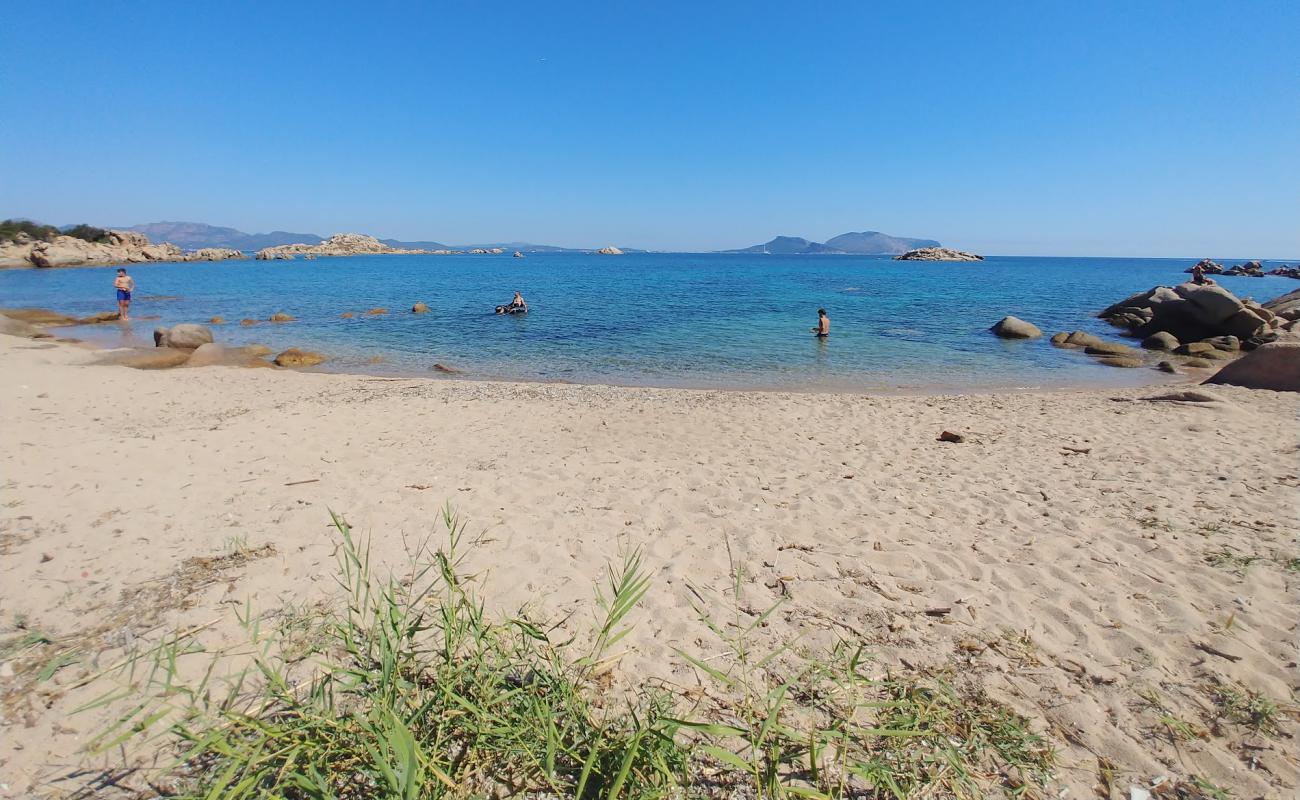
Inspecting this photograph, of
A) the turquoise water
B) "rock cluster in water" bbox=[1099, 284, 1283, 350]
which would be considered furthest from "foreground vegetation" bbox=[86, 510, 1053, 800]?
"rock cluster in water" bbox=[1099, 284, 1283, 350]

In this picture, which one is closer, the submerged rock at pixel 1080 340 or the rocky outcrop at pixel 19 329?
the rocky outcrop at pixel 19 329

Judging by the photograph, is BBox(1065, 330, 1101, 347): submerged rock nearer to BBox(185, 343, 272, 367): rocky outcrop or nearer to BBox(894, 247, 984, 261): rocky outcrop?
BBox(185, 343, 272, 367): rocky outcrop

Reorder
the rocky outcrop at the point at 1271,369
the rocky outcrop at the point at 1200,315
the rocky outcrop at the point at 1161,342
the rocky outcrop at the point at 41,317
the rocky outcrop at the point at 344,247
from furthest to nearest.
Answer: the rocky outcrop at the point at 344,247 < the rocky outcrop at the point at 41,317 < the rocky outcrop at the point at 1161,342 < the rocky outcrop at the point at 1200,315 < the rocky outcrop at the point at 1271,369

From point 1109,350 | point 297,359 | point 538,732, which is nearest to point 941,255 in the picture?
point 1109,350

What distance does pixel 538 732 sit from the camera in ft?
7.61

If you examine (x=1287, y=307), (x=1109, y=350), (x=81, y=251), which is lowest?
(x=1109, y=350)

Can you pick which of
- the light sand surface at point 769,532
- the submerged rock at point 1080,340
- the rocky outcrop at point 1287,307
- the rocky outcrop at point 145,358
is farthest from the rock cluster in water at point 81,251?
the rocky outcrop at point 1287,307

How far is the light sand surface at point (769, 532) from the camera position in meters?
3.20

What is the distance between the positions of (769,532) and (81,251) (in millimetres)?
93753

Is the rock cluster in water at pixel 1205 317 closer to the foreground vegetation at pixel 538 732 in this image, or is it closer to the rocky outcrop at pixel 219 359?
the foreground vegetation at pixel 538 732

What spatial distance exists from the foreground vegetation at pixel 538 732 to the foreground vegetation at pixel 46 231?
99.0m

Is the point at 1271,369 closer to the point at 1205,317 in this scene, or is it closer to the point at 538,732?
the point at 1205,317

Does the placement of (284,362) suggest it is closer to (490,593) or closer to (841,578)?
(490,593)

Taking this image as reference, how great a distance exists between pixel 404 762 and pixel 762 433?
25.6 ft
